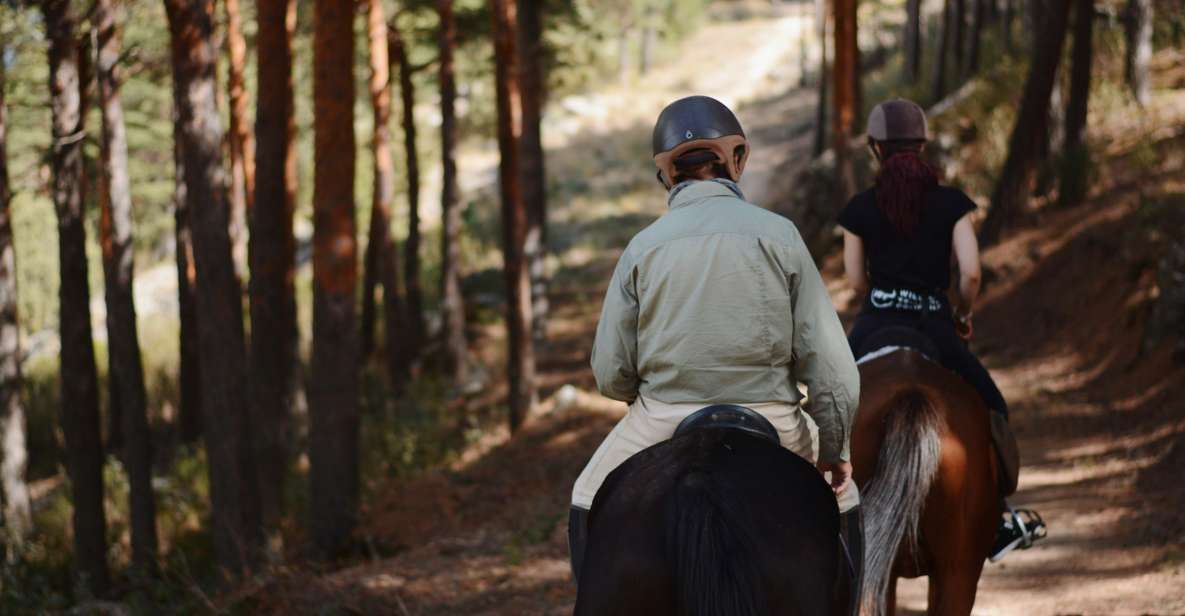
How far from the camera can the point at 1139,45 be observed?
2080 centimetres

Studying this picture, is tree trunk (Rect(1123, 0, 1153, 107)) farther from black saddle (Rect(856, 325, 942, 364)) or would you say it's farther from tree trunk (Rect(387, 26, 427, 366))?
black saddle (Rect(856, 325, 942, 364))

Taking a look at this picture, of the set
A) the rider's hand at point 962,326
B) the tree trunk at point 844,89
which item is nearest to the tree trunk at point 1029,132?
the tree trunk at point 844,89

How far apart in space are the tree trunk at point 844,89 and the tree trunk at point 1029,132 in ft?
15.6

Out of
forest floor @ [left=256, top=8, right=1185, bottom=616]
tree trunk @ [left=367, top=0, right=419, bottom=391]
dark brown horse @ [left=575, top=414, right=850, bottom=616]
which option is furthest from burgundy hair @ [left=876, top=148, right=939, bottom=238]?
tree trunk @ [left=367, top=0, right=419, bottom=391]

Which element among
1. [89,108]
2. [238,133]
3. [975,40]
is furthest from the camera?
[975,40]

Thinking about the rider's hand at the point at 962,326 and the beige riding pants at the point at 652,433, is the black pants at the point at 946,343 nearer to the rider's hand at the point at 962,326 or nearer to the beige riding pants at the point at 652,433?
the rider's hand at the point at 962,326

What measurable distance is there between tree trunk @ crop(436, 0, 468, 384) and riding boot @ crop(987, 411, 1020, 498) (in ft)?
56.0

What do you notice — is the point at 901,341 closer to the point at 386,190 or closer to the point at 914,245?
the point at 914,245

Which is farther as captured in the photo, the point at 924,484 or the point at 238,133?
the point at 238,133

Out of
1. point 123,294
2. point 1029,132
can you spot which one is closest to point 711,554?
point 123,294

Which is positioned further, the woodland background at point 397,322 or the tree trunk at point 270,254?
the tree trunk at point 270,254

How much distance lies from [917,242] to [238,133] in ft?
55.6

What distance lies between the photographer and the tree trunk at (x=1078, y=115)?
17922 millimetres

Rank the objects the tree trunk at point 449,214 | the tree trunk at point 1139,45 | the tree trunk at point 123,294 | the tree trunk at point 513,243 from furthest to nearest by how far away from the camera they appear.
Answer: the tree trunk at point 449,214 < the tree trunk at point 1139,45 < the tree trunk at point 513,243 < the tree trunk at point 123,294
